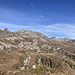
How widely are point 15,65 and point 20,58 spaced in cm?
2559

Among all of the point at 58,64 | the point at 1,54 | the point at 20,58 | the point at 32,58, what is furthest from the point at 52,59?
the point at 1,54

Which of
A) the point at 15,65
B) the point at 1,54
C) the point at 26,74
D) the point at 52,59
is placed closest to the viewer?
the point at 26,74

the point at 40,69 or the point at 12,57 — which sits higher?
the point at 40,69

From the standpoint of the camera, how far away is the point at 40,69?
125 ft

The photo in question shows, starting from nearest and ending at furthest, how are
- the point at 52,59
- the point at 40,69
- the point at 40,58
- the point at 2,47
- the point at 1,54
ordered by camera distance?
the point at 40,69, the point at 1,54, the point at 2,47, the point at 40,58, the point at 52,59

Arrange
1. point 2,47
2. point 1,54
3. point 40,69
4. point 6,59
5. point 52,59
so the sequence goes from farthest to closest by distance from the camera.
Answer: point 52,59 < point 2,47 < point 1,54 < point 6,59 < point 40,69

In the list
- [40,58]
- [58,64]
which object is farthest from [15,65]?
[58,64]

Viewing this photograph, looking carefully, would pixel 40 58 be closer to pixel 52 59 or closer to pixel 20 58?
pixel 52 59

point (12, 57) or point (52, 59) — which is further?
point (52, 59)

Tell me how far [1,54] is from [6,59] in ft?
36.7

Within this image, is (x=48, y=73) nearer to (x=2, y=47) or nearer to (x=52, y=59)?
(x=2, y=47)

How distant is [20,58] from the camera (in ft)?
481

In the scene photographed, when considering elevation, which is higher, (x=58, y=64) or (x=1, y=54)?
(x=1, y=54)

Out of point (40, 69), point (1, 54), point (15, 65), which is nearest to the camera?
point (40, 69)
